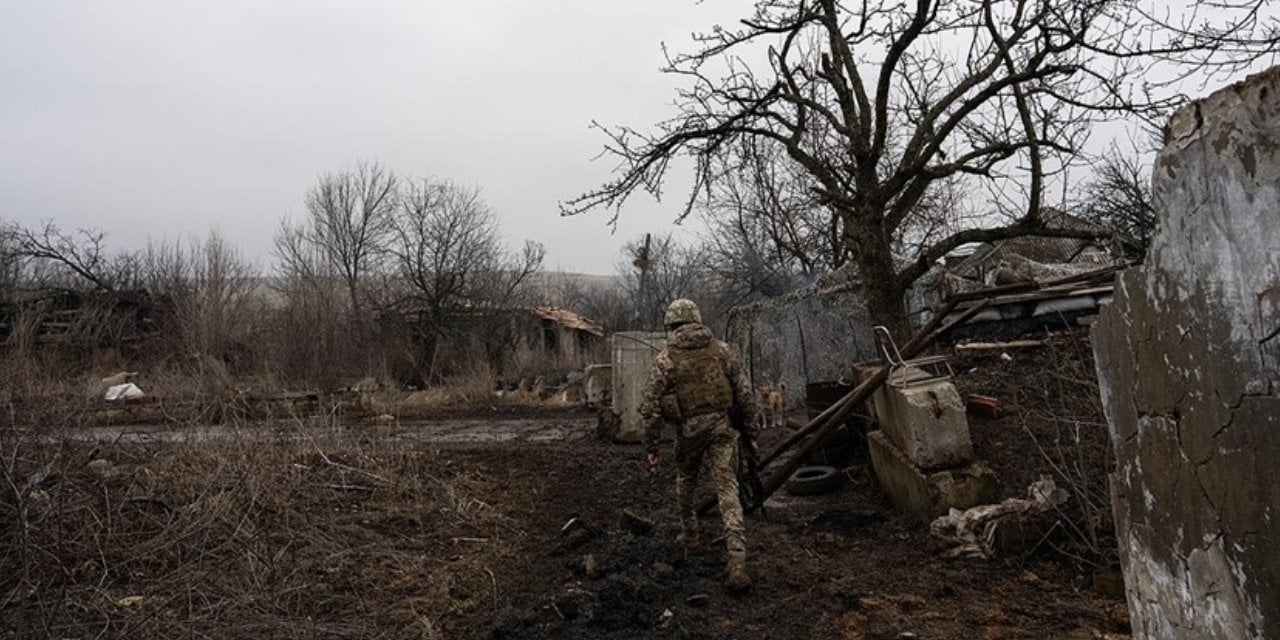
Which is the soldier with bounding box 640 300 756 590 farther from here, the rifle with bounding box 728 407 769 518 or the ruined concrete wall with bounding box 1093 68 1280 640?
the ruined concrete wall with bounding box 1093 68 1280 640

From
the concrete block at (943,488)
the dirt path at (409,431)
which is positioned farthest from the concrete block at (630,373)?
the concrete block at (943,488)

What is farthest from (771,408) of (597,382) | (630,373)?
(597,382)

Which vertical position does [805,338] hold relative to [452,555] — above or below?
above

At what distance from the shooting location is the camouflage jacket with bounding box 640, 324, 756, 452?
6105 mm

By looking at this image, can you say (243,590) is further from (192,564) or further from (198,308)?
(198,308)

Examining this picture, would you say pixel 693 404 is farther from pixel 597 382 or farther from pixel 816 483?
pixel 597 382

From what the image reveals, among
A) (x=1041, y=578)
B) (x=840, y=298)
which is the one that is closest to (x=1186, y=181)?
(x=1041, y=578)

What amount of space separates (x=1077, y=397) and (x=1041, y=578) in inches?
85.2

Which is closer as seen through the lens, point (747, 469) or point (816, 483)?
point (747, 469)

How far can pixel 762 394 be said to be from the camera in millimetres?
12680

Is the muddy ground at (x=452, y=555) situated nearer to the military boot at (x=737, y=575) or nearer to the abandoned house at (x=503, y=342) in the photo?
the military boot at (x=737, y=575)

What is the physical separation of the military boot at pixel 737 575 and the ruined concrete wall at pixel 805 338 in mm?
8751

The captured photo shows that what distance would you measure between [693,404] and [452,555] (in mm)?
2054

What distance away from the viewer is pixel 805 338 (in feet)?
47.9
